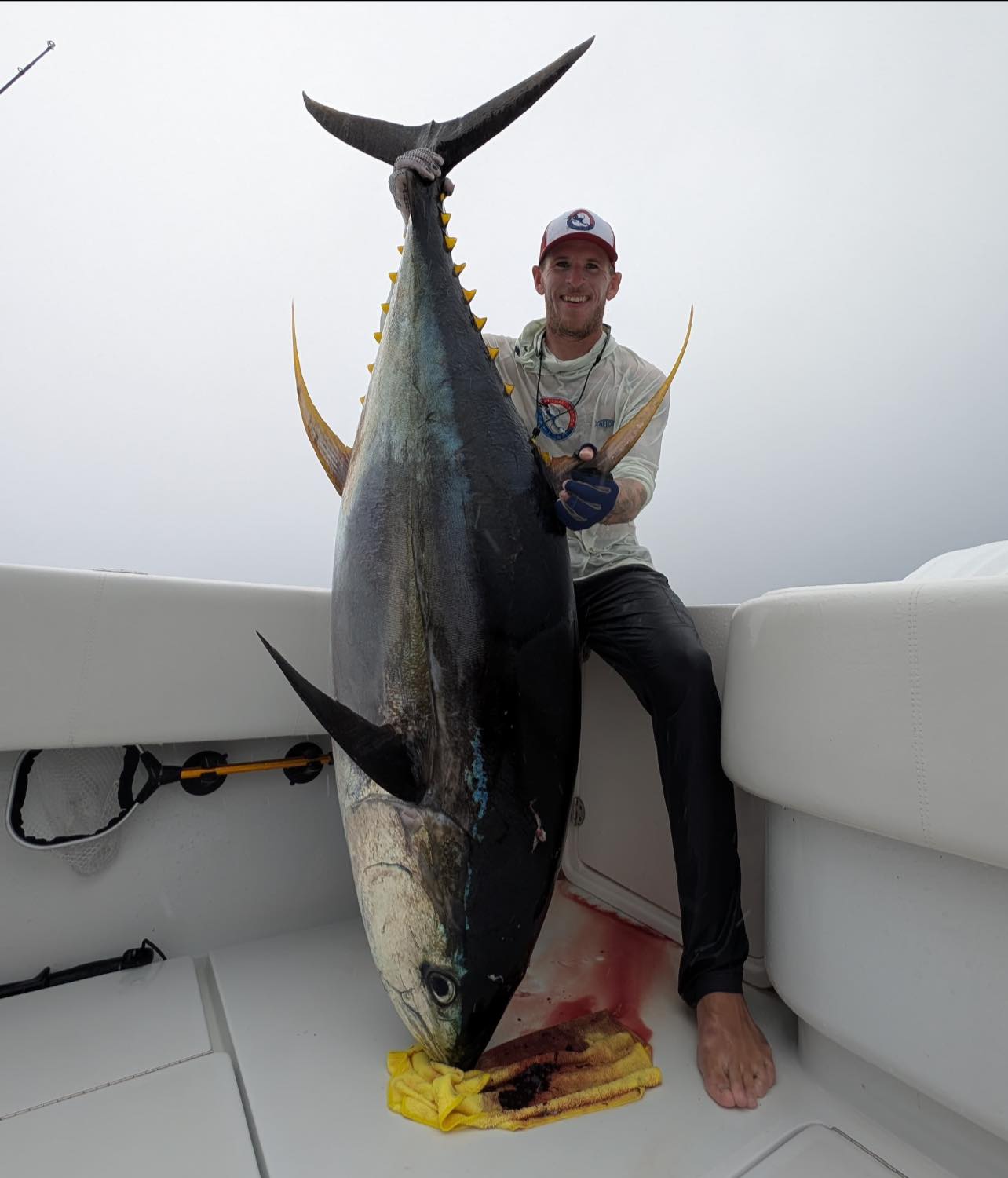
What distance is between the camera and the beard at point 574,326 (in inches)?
77.6

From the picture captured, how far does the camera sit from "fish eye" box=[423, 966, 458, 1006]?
1.14 meters

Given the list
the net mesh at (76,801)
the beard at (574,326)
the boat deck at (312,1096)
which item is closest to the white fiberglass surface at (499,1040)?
the boat deck at (312,1096)

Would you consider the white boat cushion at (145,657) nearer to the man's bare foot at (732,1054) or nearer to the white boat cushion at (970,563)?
the man's bare foot at (732,1054)

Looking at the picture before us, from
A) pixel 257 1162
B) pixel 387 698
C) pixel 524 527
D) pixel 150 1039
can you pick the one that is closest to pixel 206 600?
pixel 387 698

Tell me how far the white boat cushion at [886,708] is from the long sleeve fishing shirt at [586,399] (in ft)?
2.37

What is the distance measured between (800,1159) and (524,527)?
1.13m

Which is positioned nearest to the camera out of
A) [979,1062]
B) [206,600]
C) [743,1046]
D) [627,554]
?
[979,1062]

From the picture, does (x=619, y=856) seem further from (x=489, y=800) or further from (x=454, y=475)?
(x=454, y=475)

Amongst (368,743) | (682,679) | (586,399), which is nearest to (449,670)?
(368,743)

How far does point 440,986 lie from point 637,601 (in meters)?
0.95

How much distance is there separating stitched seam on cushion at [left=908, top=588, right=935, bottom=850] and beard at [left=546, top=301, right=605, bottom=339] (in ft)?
4.47

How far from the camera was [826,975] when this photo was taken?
1084mm

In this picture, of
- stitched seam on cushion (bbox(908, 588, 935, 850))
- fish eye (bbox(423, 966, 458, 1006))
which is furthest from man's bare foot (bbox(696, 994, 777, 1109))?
stitched seam on cushion (bbox(908, 588, 935, 850))

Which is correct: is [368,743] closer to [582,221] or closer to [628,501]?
[628,501]
